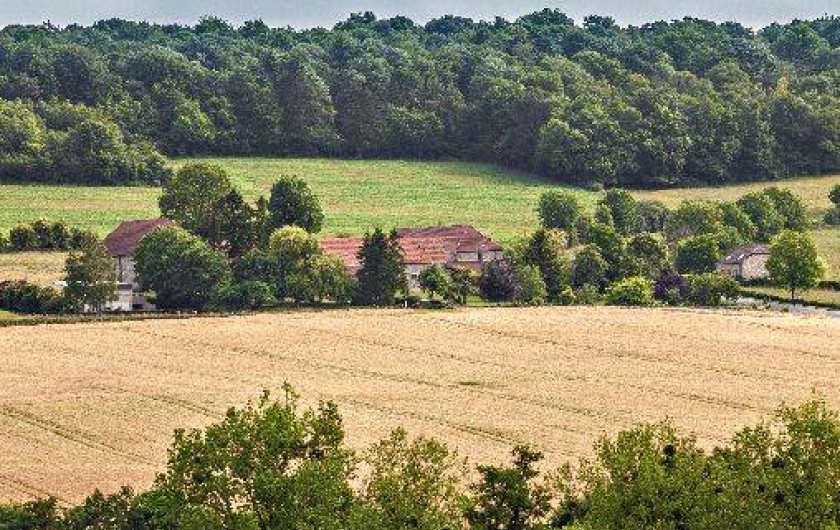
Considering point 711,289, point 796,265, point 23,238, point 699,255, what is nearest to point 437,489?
point 711,289

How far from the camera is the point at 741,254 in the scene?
13638 cm

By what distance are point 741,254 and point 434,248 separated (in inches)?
688

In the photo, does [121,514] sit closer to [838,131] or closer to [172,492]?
[172,492]

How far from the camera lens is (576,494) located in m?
66.2

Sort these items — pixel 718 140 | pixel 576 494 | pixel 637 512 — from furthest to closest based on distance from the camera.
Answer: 1. pixel 718 140
2. pixel 576 494
3. pixel 637 512

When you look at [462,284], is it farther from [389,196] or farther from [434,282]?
[389,196]

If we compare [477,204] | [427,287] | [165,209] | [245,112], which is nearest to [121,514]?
[427,287]

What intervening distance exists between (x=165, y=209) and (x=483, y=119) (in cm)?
5486

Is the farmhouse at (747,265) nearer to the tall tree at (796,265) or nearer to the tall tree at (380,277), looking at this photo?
the tall tree at (796,265)

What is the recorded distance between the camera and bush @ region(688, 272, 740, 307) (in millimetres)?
123938

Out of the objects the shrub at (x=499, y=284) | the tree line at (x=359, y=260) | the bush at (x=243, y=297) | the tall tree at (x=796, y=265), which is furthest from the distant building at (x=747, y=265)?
the bush at (x=243, y=297)

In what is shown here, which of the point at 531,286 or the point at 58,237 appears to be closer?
the point at 531,286

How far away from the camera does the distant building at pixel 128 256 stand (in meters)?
119

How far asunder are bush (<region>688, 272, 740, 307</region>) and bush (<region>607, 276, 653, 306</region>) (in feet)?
7.63
